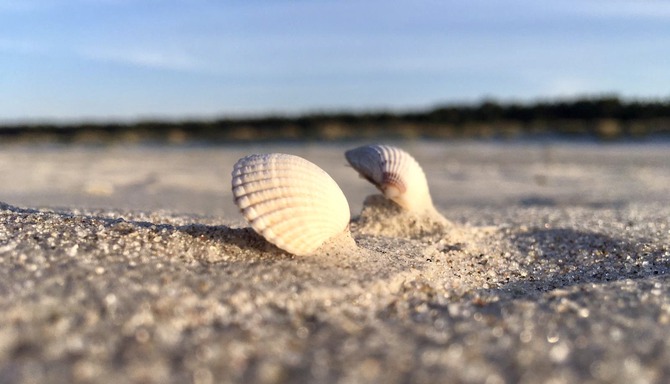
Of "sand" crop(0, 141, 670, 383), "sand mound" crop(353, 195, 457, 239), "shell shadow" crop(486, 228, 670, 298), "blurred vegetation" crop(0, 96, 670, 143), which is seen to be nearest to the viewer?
"sand" crop(0, 141, 670, 383)

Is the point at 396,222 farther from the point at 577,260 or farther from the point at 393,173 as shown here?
the point at 577,260

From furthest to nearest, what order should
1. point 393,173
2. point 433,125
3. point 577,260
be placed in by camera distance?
point 433,125 → point 393,173 → point 577,260

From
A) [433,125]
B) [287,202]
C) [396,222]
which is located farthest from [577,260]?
[433,125]

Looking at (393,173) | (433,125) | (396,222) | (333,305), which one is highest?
(393,173)

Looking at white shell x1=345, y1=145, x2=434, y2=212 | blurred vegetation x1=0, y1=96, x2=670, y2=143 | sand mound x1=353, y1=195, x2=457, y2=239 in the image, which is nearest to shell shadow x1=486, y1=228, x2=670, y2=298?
sand mound x1=353, y1=195, x2=457, y2=239

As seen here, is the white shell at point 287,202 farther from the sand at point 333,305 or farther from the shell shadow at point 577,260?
the shell shadow at point 577,260

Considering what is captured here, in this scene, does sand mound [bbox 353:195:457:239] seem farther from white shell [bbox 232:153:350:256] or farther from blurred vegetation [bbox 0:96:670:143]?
blurred vegetation [bbox 0:96:670:143]
